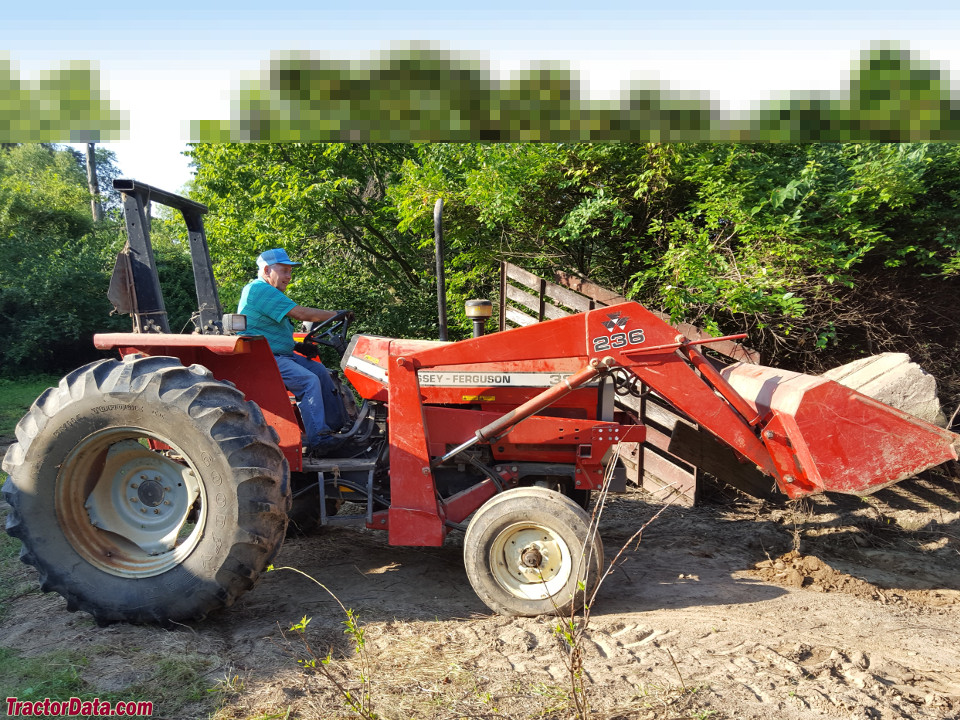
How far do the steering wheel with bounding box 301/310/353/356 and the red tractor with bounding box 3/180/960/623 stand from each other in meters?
0.22

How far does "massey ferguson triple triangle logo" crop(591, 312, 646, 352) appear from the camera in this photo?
3.67 metres

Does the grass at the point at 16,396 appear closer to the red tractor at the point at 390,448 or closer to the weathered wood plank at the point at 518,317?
the red tractor at the point at 390,448

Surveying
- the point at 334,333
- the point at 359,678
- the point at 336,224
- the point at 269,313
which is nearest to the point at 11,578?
the point at 269,313

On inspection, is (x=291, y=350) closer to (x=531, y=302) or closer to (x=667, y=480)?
(x=531, y=302)

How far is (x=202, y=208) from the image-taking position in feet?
15.4

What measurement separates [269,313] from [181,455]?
1033 mm

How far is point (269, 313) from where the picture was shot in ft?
13.5

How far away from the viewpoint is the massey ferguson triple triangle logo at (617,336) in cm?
367

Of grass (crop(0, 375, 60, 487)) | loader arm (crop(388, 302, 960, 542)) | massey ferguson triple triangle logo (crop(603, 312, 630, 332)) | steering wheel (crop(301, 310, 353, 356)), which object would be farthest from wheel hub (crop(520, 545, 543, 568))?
grass (crop(0, 375, 60, 487))

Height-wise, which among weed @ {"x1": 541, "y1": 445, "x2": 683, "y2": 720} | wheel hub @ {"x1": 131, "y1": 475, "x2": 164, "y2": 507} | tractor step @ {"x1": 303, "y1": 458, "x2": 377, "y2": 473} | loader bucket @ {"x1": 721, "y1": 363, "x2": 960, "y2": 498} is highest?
loader bucket @ {"x1": 721, "y1": 363, "x2": 960, "y2": 498}

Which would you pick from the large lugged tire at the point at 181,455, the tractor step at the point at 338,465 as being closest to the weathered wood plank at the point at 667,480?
the tractor step at the point at 338,465

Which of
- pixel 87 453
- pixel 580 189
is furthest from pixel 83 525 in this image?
pixel 580 189

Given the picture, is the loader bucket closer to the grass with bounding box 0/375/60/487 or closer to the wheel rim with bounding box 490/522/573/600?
the wheel rim with bounding box 490/522/573/600

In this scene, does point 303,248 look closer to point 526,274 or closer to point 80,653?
point 526,274
